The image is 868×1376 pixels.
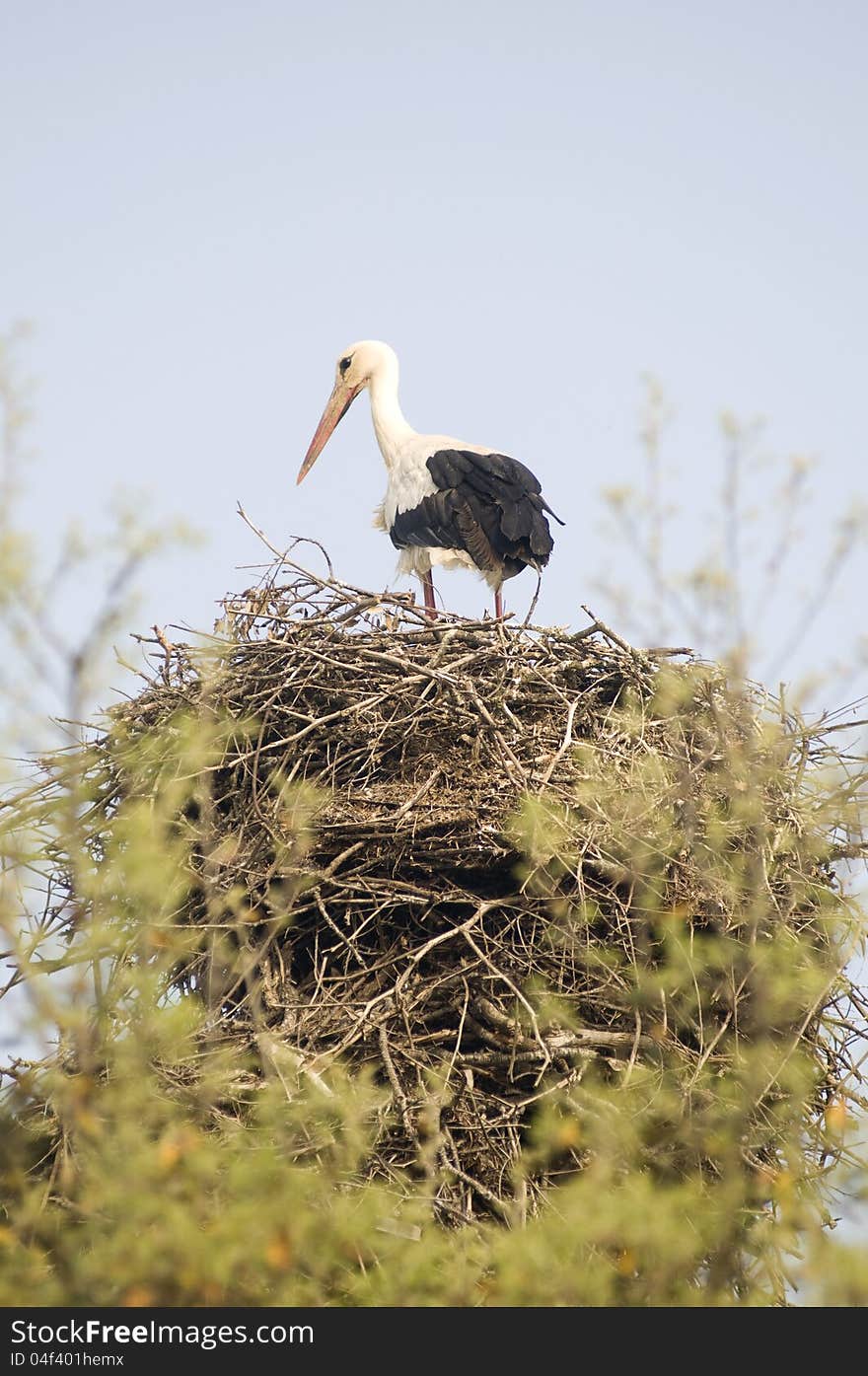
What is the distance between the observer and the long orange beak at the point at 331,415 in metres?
9.95

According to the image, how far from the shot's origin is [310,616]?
21.3 ft

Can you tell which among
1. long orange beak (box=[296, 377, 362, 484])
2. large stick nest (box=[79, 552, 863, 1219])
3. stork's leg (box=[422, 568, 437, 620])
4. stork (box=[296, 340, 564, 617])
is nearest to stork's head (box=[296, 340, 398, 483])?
long orange beak (box=[296, 377, 362, 484])

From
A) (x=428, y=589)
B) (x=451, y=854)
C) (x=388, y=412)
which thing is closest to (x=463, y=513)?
(x=428, y=589)

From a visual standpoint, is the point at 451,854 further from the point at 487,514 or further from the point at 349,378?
the point at 349,378

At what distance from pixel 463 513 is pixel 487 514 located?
13 centimetres

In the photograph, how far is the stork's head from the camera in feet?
32.3

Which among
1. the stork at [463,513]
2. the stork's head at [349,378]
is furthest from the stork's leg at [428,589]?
the stork's head at [349,378]

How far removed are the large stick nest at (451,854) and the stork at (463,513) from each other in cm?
147

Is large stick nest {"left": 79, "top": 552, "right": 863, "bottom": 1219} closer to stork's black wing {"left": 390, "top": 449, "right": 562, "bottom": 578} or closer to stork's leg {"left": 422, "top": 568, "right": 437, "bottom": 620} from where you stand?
stork's black wing {"left": 390, "top": 449, "right": 562, "bottom": 578}

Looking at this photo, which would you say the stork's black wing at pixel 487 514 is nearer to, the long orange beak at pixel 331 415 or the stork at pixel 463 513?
the stork at pixel 463 513

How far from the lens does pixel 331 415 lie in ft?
32.8

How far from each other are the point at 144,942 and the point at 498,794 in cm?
206
